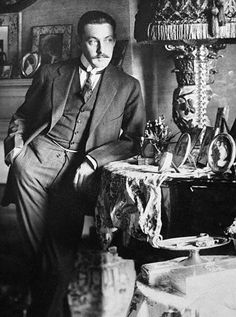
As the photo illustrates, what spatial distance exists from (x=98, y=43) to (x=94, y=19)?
12 centimetres

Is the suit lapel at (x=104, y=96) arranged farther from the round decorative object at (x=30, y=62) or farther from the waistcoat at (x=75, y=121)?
the round decorative object at (x=30, y=62)

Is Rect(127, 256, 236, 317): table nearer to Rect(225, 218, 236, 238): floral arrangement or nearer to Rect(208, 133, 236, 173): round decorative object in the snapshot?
Rect(225, 218, 236, 238): floral arrangement

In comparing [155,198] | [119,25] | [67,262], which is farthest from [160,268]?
[119,25]

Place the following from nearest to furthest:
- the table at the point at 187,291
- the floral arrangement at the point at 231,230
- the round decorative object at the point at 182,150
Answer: the table at the point at 187,291 < the floral arrangement at the point at 231,230 < the round decorative object at the point at 182,150

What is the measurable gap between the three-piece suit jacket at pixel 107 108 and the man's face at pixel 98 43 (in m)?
0.06

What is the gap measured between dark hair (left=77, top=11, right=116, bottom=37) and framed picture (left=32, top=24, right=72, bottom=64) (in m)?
0.06

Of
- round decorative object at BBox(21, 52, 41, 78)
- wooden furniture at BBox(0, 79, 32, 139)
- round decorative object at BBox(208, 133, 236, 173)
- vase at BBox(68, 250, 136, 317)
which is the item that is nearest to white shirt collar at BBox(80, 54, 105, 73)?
round decorative object at BBox(21, 52, 41, 78)

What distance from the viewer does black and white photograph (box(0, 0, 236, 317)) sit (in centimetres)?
252

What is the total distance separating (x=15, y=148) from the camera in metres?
2.89

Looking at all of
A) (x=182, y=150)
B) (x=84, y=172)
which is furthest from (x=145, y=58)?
(x=84, y=172)

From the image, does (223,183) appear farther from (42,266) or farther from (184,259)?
(42,266)

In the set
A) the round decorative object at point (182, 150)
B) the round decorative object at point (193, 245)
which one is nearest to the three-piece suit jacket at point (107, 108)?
the round decorative object at point (182, 150)

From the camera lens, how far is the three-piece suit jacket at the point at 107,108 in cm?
278

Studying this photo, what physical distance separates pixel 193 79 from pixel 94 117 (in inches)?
21.5
